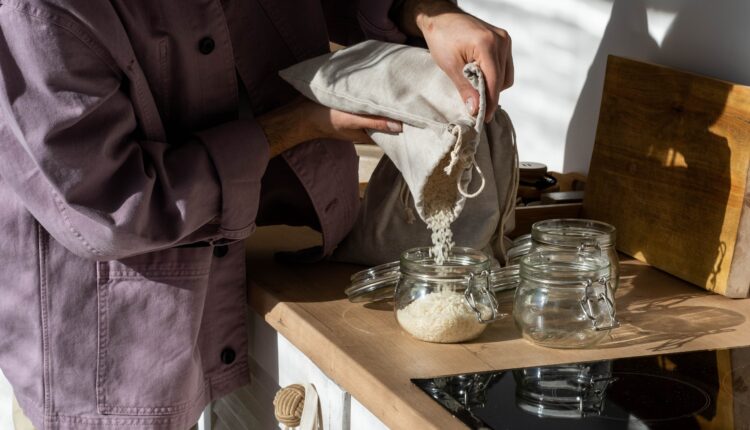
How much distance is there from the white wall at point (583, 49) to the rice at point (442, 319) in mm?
528

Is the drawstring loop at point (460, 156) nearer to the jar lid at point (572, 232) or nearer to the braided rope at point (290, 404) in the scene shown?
the jar lid at point (572, 232)

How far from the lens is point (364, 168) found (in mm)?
1880

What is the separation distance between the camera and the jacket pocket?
4.18 feet

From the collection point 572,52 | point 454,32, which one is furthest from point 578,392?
point 572,52

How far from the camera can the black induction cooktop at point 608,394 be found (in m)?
0.98

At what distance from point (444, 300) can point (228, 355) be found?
0.36 m

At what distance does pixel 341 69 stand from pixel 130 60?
25 cm

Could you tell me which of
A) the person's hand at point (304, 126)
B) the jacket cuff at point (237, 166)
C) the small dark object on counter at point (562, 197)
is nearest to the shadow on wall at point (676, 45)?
the small dark object on counter at point (562, 197)

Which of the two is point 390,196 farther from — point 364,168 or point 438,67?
point 364,168

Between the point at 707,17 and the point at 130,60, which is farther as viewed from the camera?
the point at 707,17

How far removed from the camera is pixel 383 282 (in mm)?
1296

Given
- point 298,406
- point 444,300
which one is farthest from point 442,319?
point 298,406

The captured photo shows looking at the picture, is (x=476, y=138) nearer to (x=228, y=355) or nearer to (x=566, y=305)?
(x=566, y=305)

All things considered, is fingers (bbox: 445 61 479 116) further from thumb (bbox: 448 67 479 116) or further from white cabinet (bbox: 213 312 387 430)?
white cabinet (bbox: 213 312 387 430)
